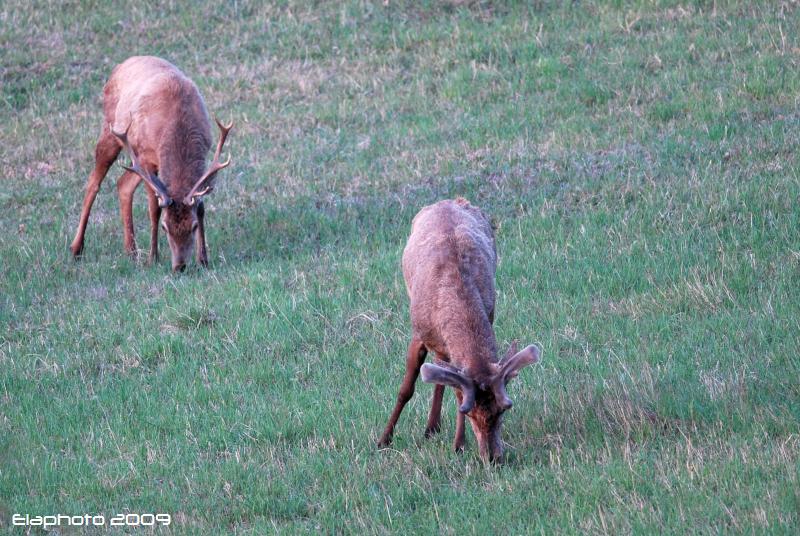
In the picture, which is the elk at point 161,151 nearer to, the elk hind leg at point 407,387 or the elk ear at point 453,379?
the elk hind leg at point 407,387

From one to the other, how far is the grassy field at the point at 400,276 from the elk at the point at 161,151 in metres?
0.47

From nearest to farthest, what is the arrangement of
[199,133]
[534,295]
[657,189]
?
[534,295], [657,189], [199,133]

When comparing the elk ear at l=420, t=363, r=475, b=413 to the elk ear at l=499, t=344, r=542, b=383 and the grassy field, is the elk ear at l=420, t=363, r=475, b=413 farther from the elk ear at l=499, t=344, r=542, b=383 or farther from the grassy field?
the grassy field

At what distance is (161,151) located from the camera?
12.6 meters

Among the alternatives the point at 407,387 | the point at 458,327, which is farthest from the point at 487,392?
the point at 407,387

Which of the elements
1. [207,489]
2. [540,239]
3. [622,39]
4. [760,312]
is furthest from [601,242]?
[622,39]

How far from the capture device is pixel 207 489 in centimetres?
723

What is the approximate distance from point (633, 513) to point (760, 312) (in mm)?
3317

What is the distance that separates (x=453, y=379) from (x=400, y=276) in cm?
412

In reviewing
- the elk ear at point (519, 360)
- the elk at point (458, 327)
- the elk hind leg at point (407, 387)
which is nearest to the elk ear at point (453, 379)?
the elk at point (458, 327)

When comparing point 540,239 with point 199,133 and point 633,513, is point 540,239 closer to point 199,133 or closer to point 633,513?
point 199,133

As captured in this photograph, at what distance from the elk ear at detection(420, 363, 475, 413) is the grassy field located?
0.50m

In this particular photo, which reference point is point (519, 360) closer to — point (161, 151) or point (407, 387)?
point (407, 387)

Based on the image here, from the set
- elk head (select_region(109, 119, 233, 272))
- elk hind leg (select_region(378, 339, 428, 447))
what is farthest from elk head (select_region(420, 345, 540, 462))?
elk head (select_region(109, 119, 233, 272))
